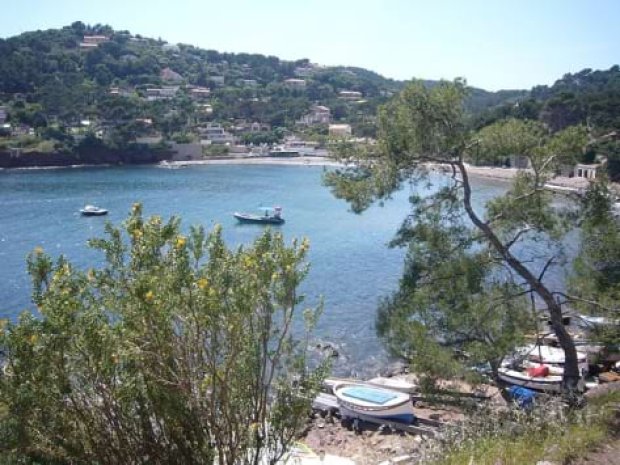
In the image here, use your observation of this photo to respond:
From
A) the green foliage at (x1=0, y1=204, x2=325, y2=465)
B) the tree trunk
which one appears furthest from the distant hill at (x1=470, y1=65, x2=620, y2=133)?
the green foliage at (x1=0, y1=204, x2=325, y2=465)

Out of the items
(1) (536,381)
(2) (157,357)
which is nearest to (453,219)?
(2) (157,357)

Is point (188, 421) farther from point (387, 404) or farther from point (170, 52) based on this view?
point (170, 52)

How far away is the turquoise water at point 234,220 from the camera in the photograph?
21.7 m

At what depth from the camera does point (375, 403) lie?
510 inches

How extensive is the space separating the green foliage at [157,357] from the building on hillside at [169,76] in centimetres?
12819

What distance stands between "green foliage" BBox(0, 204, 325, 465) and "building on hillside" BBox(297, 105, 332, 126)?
97049 mm

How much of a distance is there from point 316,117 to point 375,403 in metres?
94.7

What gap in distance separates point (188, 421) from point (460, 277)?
407 centimetres

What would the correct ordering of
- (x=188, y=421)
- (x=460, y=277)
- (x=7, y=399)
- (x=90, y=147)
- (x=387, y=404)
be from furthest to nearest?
(x=90, y=147)
(x=387, y=404)
(x=460, y=277)
(x=188, y=421)
(x=7, y=399)

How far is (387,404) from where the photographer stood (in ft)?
42.0

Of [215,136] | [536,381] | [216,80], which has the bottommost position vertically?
[536,381]

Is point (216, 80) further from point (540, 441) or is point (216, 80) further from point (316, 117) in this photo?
point (540, 441)

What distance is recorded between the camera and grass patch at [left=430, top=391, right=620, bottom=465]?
18.2ft

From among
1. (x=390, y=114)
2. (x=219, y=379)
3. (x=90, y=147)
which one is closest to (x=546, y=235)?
(x=390, y=114)
